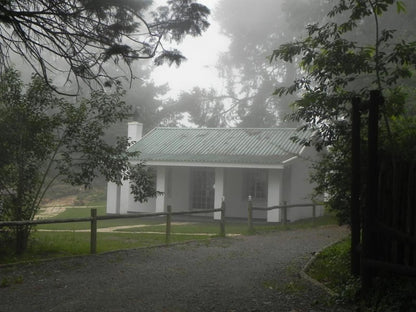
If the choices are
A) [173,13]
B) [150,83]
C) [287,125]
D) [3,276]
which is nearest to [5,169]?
[3,276]

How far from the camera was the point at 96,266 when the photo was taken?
930 cm

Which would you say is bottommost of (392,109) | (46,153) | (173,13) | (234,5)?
(46,153)

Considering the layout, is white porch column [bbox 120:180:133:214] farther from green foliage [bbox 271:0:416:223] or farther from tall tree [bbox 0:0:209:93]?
green foliage [bbox 271:0:416:223]

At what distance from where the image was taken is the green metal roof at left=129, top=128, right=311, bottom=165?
20.9 metres

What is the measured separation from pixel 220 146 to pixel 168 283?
600 inches

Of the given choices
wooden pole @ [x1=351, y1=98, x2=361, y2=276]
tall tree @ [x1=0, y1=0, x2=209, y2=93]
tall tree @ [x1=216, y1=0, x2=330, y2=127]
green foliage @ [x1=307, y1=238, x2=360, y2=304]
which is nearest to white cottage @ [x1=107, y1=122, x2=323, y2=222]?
green foliage @ [x1=307, y1=238, x2=360, y2=304]

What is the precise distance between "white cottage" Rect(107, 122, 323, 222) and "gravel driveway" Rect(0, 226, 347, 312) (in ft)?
29.0

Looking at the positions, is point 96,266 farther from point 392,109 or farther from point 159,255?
point 392,109

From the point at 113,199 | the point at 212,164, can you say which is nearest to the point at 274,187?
the point at 212,164

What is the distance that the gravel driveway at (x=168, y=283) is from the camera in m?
6.39

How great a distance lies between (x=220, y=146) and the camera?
22812 mm

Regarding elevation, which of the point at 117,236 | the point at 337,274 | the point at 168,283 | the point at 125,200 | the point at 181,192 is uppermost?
the point at 181,192

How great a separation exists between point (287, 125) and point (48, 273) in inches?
1340

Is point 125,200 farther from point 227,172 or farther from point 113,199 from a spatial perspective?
point 227,172
